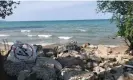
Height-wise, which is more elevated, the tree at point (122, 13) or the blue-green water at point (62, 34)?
the tree at point (122, 13)

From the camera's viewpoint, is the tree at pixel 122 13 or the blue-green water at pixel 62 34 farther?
the blue-green water at pixel 62 34

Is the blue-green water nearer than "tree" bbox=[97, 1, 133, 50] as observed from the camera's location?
No

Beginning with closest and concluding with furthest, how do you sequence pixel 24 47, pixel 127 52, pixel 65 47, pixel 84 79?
1. pixel 84 79
2. pixel 24 47
3. pixel 65 47
4. pixel 127 52

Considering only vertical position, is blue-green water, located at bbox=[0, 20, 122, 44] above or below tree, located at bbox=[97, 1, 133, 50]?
below

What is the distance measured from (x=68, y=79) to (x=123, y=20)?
9135 mm

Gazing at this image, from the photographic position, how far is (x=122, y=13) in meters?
20.3

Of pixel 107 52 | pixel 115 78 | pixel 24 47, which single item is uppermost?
pixel 24 47

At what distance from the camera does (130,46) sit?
72.2ft

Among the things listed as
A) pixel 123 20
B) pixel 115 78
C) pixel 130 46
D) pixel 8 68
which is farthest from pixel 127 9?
pixel 8 68

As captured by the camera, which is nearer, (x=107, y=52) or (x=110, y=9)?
(x=110, y=9)

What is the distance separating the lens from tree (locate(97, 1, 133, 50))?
1920 centimetres

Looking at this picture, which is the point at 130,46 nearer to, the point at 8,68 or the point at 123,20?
the point at 123,20

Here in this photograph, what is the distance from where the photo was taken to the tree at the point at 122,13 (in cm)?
1920

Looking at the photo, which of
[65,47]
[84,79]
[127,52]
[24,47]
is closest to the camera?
[84,79]
